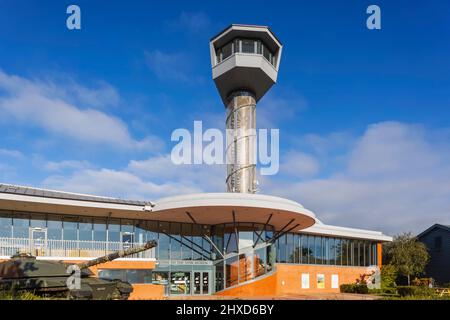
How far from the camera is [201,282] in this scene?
32.2 m

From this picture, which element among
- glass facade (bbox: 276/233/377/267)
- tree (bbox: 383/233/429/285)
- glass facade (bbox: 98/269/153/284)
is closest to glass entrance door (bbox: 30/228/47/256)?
glass facade (bbox: 98/269/153/284)

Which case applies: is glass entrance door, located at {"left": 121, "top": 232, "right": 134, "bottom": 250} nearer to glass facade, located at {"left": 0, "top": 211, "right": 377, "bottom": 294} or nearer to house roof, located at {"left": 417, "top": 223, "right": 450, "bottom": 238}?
glass facade, located at {"left": 0, "top": 211, "right": 377, "bottom": 294}

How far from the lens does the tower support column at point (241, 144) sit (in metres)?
38.8

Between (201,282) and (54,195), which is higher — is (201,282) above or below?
below

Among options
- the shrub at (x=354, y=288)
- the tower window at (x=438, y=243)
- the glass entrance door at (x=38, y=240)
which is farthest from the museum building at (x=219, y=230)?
the tower window at (x=438, y=243)

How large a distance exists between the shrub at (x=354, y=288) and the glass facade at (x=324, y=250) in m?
2.57

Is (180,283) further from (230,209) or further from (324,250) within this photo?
(324,250)

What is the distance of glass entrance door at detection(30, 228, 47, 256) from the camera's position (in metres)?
27.2

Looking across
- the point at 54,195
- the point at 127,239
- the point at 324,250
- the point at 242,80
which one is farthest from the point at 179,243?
the point at 324,250

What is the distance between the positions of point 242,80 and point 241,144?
6.11 m

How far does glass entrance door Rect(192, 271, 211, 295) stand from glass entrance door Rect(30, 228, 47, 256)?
10.7 meters
